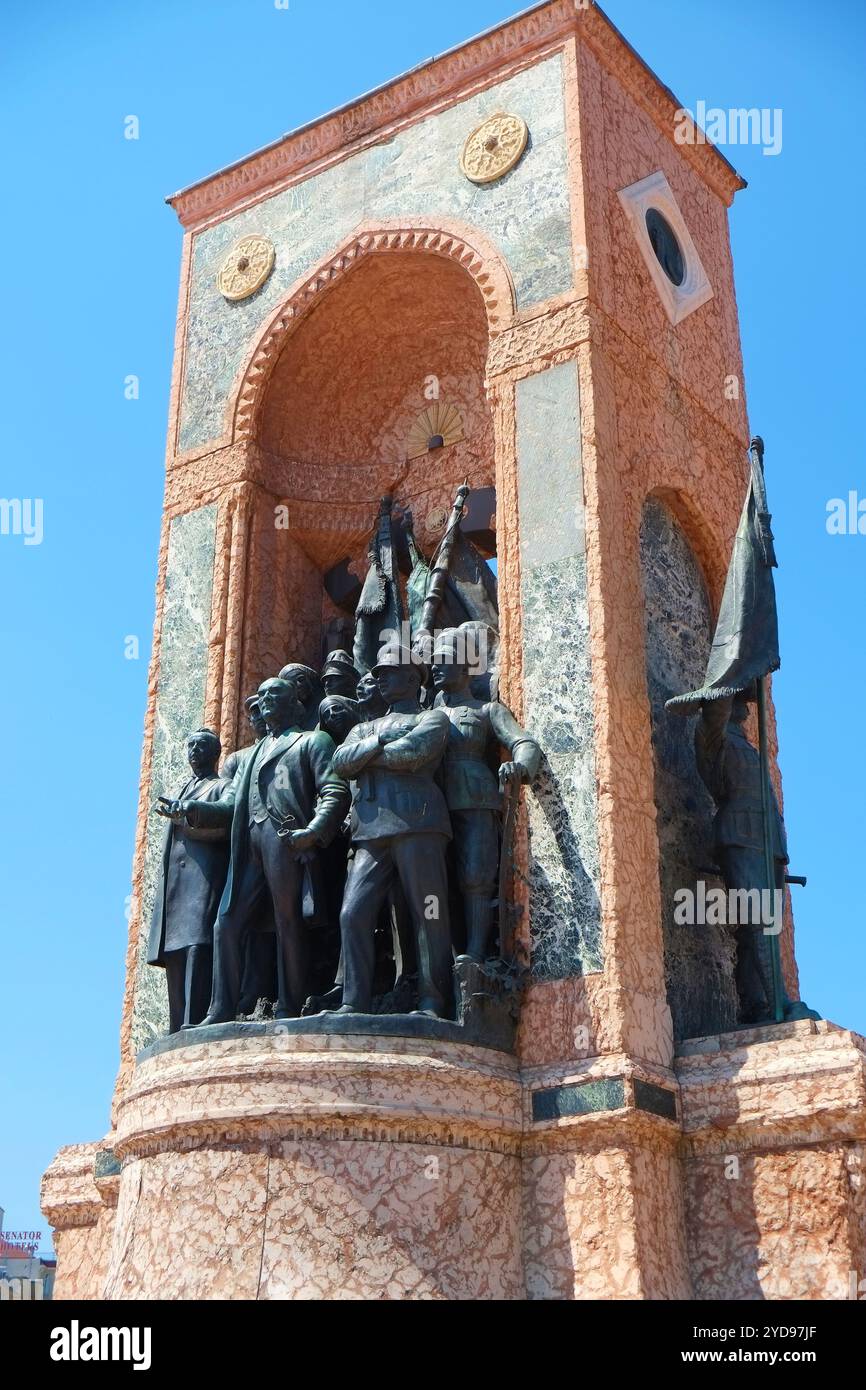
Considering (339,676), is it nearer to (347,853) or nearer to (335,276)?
(347,853)

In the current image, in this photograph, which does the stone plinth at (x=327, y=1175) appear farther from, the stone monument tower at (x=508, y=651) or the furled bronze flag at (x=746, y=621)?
the furled bronze flag at (x=746, y=621)

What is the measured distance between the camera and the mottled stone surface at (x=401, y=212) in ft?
33.2

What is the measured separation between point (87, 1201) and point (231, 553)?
4.09 meters

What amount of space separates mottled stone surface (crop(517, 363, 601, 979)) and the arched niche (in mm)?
1460

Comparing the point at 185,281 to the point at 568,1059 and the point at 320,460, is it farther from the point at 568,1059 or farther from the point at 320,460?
the point at 568,1059

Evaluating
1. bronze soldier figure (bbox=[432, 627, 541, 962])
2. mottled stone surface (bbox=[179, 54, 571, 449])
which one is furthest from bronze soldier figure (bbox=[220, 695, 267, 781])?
mottled stone surface (bbox=[179, 54, 571, 449])

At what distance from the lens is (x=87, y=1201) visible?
33.2ft

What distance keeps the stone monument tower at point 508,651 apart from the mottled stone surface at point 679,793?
0.08 ft

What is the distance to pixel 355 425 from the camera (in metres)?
11.8

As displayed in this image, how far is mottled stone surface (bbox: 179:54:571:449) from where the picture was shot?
1012 cm

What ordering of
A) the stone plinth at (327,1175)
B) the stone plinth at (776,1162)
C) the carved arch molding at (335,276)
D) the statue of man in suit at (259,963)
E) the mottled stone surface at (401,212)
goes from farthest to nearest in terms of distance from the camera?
the carved arch molding at (335,276) → the mottled stone surface at (401,212) → the statue of man in suit at (259,963) → the stone plinth at (776,1162) → the stone plinth at (327,1175)

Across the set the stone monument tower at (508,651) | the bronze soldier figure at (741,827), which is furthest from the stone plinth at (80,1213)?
the bronze soldier figure at (741,827)

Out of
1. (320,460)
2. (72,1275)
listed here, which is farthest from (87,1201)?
(320,460)
